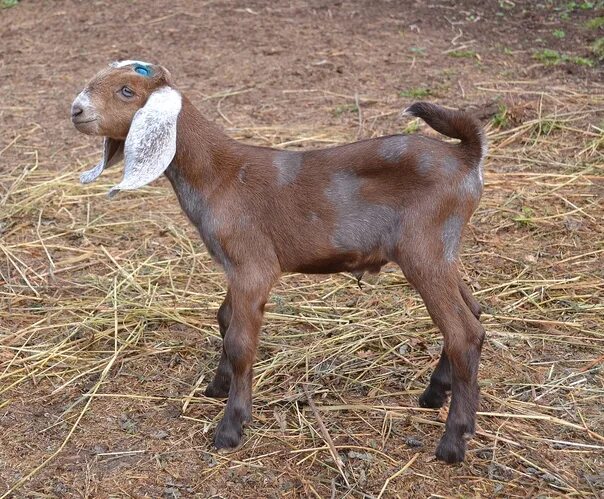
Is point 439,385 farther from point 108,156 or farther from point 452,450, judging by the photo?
point 108,156

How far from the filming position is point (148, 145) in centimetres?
366

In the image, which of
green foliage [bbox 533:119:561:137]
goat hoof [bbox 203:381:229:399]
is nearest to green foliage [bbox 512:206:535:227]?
green foliage [bbox 533:119:561:137]

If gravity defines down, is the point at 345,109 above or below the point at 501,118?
below

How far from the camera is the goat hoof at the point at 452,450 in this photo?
143 inches

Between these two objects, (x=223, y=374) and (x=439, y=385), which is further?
(x=223, y=374)

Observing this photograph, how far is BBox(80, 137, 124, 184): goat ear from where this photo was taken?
13.1ft

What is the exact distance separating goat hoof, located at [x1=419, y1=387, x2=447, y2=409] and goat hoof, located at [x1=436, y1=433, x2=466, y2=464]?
36 cm

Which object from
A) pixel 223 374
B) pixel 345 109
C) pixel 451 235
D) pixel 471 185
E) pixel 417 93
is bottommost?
pixel 345 109

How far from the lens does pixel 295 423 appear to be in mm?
3955

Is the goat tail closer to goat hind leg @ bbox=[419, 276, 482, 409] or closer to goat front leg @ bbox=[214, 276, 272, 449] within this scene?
goat hind leg @ bbox=[419, 276, 482, 409]

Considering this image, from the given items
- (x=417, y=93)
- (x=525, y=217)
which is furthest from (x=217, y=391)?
(x=417, y=93)

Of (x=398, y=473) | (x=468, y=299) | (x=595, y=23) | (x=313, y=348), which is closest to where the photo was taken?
(x=398, y=473)

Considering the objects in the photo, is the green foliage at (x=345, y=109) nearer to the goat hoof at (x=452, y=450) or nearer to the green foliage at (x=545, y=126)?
the green foliage at (x=545, y=126)

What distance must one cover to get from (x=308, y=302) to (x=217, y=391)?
993 mm
